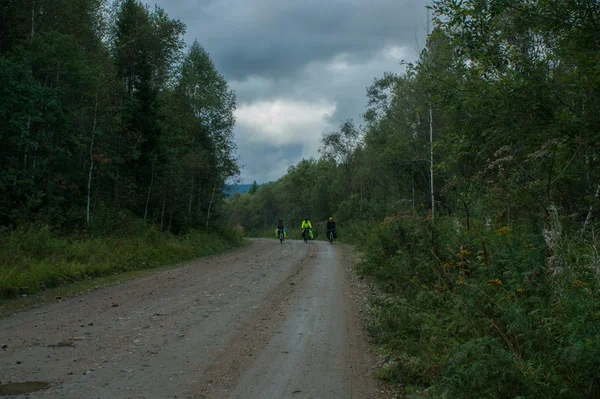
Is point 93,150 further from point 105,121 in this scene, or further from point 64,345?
point 64,345

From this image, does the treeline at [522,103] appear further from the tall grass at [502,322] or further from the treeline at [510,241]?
the tall grass at [502,322]

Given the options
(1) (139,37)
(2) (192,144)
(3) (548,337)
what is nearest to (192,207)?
(2) (192,144)

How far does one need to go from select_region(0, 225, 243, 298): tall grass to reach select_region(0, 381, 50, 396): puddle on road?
6436mm

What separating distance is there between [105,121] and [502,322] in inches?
788

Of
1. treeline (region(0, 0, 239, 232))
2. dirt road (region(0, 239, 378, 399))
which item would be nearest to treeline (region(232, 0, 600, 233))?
dirt road (region(0, 239, 378, 399))

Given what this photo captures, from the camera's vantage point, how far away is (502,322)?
5895mm

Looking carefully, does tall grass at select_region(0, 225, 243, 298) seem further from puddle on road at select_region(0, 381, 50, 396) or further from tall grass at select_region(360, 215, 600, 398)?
tall grass at select_region(360, 215, 600, 398)

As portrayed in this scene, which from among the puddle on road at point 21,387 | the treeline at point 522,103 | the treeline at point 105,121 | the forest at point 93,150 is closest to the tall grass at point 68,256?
the forest at point 93,150

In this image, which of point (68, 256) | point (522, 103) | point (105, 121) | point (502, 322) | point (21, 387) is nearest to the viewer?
point (21, 387)

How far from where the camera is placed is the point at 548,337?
513cm

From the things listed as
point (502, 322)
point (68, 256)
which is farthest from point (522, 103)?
point (68, 256)

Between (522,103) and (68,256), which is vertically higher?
(522,103)

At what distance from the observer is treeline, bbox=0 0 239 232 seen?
16.7m

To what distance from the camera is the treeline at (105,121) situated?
656 inches
